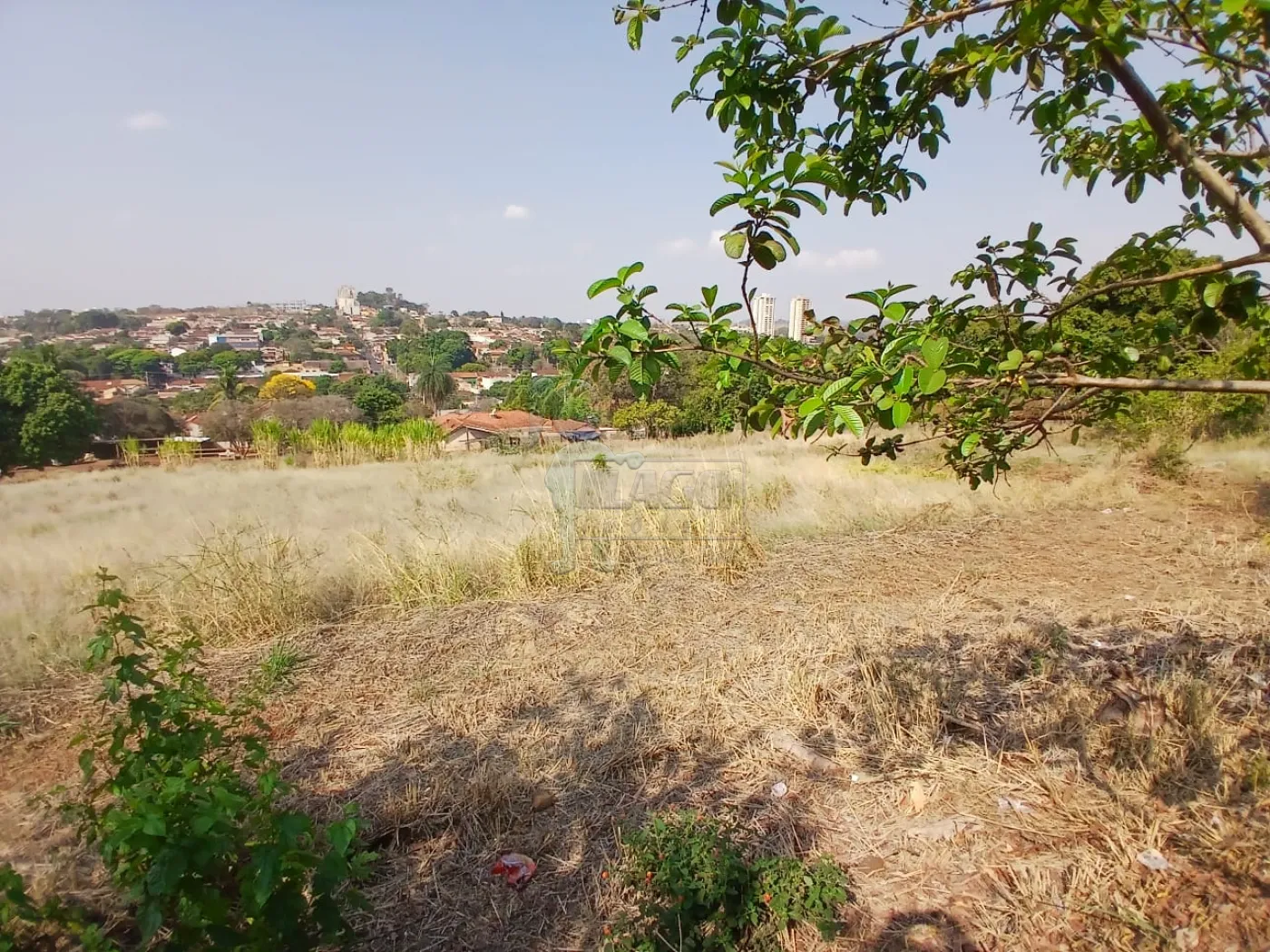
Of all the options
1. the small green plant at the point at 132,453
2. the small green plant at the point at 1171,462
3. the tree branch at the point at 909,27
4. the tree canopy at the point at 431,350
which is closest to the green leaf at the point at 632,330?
the tree branch at the point at 909,27

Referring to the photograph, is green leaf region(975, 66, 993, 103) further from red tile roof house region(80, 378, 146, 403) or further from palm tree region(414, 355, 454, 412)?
palm tree region(414, 355, 454, 412)

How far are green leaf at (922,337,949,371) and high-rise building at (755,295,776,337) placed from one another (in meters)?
0.40

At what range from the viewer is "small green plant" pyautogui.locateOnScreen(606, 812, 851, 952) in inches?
63.4

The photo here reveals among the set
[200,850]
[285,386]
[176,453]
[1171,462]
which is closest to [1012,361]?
[200,850]

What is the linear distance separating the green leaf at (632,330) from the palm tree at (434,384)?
30.4m

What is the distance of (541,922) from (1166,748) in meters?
2.18

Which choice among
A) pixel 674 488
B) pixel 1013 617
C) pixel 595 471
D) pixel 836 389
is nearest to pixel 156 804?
pixel 836 389

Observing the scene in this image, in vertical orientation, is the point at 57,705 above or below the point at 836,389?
below

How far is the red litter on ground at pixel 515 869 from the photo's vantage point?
193cm

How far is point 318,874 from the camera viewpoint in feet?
A: 4.22

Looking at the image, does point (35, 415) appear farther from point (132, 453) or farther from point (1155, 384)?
point (1155, 384)

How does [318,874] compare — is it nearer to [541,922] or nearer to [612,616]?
[541,922]

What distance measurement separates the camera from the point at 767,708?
2773 mm

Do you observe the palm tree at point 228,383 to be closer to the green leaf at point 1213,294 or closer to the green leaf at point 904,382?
the green leaf at point 904,382
